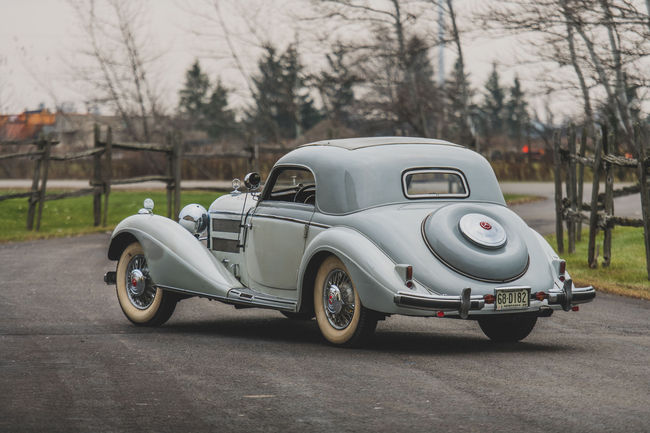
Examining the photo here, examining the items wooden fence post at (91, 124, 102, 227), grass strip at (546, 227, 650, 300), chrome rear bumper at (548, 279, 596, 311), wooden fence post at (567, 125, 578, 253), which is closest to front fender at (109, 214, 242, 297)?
chrome rear bumper at (548, 279, 596, 311)

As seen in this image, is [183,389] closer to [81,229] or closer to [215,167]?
[81,229]

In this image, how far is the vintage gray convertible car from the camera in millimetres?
7852

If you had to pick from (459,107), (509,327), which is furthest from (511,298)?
(459,107)

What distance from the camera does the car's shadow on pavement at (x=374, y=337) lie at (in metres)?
8.29

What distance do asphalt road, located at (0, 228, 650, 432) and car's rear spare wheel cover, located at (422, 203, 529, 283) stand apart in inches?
25.8

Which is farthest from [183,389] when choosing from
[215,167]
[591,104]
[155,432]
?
[215,167]

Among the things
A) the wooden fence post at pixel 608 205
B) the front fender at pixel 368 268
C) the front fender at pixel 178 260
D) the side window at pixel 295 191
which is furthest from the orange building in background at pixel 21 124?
the front fender at pixel 368 268

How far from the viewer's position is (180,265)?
31.2ft

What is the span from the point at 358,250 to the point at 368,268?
7.7 inches

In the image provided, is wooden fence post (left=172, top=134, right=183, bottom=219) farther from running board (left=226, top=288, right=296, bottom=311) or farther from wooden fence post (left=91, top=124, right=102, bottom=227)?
running board (left=226, top=288, right=296, bottom=311)

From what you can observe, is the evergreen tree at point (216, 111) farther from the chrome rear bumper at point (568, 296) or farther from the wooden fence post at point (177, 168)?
the chrome rear bumper at point (568, 296)

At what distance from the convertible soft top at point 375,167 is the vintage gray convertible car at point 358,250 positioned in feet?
0.04

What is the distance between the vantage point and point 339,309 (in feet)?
26.9

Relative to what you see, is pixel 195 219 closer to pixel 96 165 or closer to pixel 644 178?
pixel 644 178
